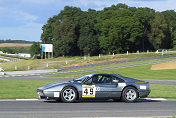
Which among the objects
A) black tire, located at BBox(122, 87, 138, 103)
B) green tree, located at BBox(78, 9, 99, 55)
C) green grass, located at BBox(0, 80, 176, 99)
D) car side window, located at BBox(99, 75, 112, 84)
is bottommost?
green grass, located at BBox(0, 80, 176, 99)

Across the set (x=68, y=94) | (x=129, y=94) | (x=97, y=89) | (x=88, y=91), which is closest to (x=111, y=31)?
(x=129, y=94)

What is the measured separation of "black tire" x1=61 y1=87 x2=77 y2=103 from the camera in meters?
11.1

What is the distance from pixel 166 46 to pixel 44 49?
A: 123ft

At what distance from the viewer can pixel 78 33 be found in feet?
289

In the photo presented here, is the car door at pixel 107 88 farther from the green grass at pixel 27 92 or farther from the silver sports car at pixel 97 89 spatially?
the green grass at pixel 27 92

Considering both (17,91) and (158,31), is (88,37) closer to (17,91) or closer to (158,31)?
(158,31)

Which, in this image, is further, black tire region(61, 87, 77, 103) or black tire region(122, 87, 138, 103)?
black tire region(122, 87, 138, 103)

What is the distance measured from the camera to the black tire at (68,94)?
1115cm

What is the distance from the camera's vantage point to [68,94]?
441 inches

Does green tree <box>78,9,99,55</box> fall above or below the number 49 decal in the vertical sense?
above

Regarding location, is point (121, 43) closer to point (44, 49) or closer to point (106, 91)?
point (44, 49)

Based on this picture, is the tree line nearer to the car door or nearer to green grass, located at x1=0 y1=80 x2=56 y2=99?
green grass, located at x1=0 y1=80 x2=56 y2=99

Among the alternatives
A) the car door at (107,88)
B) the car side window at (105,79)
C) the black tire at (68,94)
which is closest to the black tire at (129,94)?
the car door at (107,88)

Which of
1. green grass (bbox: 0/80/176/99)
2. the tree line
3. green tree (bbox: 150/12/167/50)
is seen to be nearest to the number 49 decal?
green grass (bbox: 0/80/176/99)
